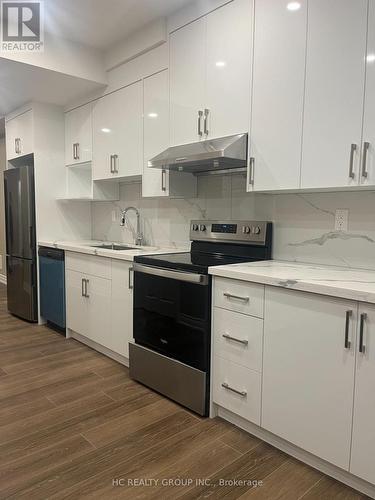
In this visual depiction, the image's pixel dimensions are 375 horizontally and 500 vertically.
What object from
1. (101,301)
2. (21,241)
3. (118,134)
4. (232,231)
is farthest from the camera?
(21,241)

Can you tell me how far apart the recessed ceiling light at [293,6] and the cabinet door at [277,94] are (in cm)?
1

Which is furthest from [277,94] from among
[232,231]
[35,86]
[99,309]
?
[35,86]

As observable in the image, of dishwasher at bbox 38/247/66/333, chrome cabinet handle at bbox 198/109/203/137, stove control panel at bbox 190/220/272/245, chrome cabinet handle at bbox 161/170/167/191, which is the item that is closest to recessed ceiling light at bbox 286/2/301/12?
chrome cabinet handle at bbox 198/109/203/137

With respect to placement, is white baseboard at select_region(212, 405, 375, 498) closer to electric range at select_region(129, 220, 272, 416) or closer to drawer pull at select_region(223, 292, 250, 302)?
electric range at select_region(129, 220, 272, 416)

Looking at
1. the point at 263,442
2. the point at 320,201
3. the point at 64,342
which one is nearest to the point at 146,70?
the point at 320,201

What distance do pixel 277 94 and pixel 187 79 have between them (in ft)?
2.58

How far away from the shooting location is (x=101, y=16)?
257cm

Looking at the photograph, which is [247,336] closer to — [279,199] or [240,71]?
[279,199]

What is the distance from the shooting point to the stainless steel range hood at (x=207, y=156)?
2125 millimetres

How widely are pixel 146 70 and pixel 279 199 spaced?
1507mm

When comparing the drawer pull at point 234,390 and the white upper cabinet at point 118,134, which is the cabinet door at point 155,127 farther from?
the drawer pull at point 234,390

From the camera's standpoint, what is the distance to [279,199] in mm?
2352

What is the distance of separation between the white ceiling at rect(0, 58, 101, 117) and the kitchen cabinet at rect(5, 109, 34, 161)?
16 centimetres

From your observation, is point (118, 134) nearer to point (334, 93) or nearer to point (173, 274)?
point (173, 274)
